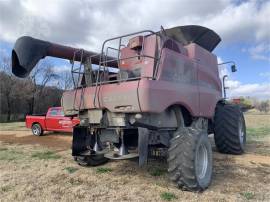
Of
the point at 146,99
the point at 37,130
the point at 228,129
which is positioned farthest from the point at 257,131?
the point at 146,99

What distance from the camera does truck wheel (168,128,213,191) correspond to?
463 cm

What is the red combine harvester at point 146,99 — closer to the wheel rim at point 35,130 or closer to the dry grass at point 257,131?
the dry grass at point 257,131

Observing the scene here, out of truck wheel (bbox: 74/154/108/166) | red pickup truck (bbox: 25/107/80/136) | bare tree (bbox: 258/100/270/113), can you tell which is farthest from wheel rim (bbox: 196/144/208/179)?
bare tree (bbox: 258/100/270/113)

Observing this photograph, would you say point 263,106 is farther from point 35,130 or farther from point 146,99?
point 146,99

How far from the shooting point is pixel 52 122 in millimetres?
14156

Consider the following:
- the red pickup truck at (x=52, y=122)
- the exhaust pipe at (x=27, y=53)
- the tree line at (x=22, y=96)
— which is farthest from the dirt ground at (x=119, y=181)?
the tree line at (x=22, y=96)

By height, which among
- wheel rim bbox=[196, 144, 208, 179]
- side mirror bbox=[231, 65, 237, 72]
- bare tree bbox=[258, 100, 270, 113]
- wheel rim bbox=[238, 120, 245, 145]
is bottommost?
wheel rim bbox=[196, 144, 208, 179]

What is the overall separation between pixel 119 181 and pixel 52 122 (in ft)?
31.3

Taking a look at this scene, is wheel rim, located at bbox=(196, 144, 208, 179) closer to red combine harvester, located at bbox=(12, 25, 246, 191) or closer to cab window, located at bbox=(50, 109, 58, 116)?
red combine harvester, located at bbox=(12, 25, 246, 191)

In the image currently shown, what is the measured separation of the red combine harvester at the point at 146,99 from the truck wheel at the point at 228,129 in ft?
2.58

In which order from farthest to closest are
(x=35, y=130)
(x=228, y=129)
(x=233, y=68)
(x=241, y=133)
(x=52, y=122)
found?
(x=35, y=130), (x=52, y=122), (x=233, y=68), (x=241, y=133), (x=228, y=129)

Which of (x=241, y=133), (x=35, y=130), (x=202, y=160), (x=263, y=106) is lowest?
(x=202, y=160)

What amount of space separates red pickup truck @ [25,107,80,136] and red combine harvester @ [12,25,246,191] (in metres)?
7.13

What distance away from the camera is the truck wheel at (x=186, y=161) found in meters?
4.63
